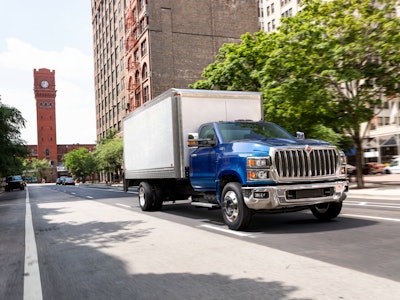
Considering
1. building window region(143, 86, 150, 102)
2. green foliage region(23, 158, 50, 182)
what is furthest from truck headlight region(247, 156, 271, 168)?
green foliage region(23, 158, 50, 182)

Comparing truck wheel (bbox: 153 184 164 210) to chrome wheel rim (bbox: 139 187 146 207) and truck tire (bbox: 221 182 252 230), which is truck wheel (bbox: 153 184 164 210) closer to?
chrome wheel rim (bbox: 139 187 146 207)

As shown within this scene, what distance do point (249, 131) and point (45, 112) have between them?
137308 millimetres

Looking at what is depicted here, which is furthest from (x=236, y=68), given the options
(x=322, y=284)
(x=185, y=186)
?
(x=322, y=284)

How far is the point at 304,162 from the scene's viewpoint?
24.5ft

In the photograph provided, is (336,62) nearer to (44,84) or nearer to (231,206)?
(231,206)

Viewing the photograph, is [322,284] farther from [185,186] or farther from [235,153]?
[185,186]

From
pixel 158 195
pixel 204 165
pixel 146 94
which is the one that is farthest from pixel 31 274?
pixel 146 94

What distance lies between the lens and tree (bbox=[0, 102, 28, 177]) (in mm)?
35219

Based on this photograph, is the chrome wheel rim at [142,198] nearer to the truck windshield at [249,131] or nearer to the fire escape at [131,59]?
the truck windshield at [249,131]

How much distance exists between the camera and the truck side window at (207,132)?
29.4ft

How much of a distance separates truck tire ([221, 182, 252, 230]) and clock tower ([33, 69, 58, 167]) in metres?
137

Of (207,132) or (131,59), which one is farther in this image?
(131,59)

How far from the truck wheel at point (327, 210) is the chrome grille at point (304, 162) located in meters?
0.96

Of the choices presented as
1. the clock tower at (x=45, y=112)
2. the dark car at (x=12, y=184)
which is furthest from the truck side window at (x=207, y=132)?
the clock tower at (x=45, y=112)
